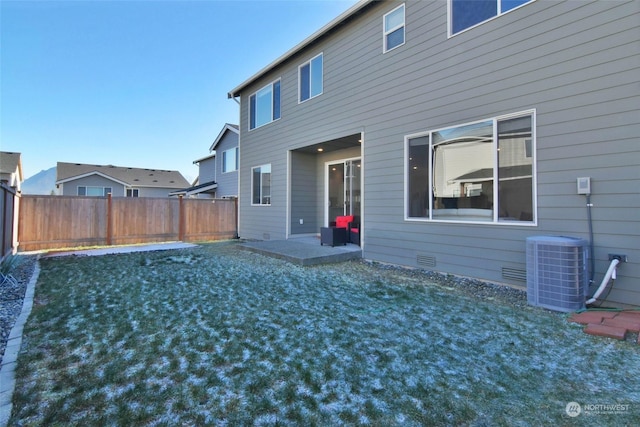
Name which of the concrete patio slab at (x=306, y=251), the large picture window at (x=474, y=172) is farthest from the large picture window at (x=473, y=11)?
the concrete patio slab at (x=306, y=251)

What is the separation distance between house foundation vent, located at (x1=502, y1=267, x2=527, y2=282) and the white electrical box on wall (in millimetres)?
1241

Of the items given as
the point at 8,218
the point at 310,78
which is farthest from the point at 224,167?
the point at 8,218

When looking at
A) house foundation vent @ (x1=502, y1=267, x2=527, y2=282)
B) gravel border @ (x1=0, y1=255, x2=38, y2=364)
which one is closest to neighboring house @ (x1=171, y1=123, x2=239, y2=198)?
gravel border @ (x1=0, y1=255, x2=38, y2=364)

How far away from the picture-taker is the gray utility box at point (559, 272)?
3391 mm

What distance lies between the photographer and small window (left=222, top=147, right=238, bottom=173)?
15.8m

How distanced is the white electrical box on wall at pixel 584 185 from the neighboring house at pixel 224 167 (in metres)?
13.9

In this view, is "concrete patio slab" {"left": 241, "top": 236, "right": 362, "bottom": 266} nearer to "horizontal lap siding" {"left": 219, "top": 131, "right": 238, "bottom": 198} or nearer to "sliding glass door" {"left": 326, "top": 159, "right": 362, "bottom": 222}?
"sliding glass door" {"left": 326, "top": 159, "right": 362, "bottom": 222}

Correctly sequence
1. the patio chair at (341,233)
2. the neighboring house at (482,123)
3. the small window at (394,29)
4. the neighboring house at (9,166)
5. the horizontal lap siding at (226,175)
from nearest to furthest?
the neighboring house at (482,123) → the small window at (394,29) → the patio chair at (341,233) → the neighboring house at (9,166) → the horizontal lap siding at (226,175)

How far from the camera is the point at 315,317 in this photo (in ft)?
10.7

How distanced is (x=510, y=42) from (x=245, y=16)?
28.8 ft

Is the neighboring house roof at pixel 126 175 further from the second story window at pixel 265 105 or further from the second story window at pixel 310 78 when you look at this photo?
the second story window at pixel 310 78

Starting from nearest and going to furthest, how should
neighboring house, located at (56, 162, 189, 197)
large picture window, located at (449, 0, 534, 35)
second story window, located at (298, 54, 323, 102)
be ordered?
large picture window, located at (449, 0, 534, 35) → second story window, located at (298, 54, 323, 102) → neighboring house, located at (56, 162, 189, 197)

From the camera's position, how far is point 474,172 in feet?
15.6

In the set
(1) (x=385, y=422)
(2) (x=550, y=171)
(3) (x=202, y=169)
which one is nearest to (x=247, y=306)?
(1) (x=385, y=422)
